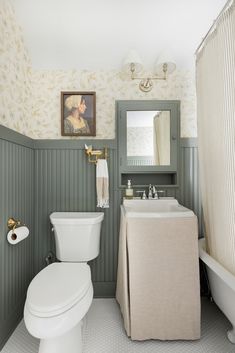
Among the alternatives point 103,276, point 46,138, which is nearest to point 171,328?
point 103,276

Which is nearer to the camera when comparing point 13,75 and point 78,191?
point 13,75

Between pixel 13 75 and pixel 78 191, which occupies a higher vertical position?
pixel 13 75

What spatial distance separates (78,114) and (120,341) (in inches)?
71.0

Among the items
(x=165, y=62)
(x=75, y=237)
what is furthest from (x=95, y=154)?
(x=165, y=62)

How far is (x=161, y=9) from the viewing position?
171 centimetres

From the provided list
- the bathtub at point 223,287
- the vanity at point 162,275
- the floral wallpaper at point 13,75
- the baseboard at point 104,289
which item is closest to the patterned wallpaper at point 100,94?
the floral wallpaper at point 13,75

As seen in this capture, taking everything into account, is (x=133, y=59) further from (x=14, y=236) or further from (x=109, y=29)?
(x=14, y=236)

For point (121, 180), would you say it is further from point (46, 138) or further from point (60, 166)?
point (46, 138)

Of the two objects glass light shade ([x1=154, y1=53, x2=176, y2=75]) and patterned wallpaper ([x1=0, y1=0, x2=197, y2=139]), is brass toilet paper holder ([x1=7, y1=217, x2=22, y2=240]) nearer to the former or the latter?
patterned wallpaper ([x1=0, y1=0, x2=197, y2=139])

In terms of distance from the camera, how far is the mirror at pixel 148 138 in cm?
199

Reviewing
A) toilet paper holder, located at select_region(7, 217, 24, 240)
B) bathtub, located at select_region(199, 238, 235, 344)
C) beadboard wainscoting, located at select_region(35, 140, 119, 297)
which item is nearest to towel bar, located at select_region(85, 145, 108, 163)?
beadboard wainscoting, located at select_region(35, 140, 119, 297)

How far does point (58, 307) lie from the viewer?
1.15m

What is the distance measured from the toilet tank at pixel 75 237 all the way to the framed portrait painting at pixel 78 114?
2.59ft

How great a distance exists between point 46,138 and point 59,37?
2.84 ft
